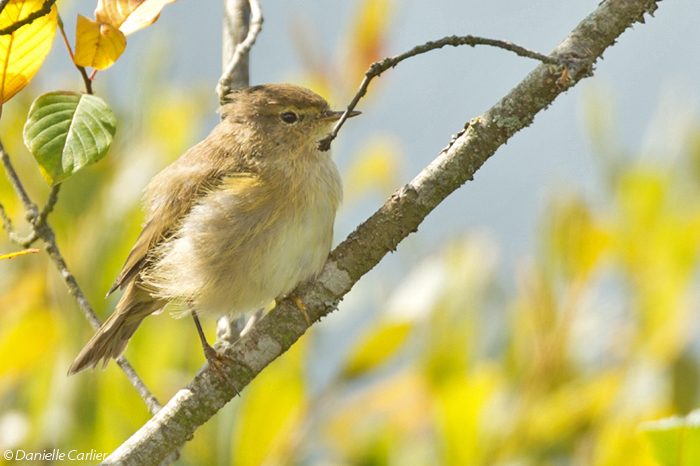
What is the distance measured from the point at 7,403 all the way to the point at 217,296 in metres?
1.25

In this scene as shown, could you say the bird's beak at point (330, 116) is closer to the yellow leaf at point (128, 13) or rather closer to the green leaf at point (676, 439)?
the yellow leaf at point (128, 13)

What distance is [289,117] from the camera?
88.3 inches

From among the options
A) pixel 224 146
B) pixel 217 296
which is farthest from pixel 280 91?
pixel 217 296

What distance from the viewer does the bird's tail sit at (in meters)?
2.05

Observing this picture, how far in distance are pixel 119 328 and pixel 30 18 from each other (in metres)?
1.10

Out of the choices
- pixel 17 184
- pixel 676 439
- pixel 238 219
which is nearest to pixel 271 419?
pixel 238 219

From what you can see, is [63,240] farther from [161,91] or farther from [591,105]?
[591,105]

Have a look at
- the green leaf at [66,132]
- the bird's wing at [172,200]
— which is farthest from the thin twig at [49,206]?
the bird's wing at [172,200]

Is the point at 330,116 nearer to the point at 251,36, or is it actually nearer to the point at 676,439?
the point at 251,36

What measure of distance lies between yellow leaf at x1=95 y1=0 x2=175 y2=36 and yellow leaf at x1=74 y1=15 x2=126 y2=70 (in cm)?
3

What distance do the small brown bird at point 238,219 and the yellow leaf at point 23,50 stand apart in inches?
26.9

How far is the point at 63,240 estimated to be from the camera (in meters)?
2.59

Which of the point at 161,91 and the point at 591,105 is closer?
the point at 591,105

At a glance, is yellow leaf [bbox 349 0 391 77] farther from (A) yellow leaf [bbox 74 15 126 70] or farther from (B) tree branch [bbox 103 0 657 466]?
(A) yellow leaf [bbox 74 15 126 70]
